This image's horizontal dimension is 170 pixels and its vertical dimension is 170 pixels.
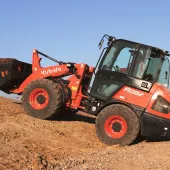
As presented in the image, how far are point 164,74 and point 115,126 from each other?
1938mm

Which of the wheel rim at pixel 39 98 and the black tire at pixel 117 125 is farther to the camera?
the wheel rim at pixel 39 98

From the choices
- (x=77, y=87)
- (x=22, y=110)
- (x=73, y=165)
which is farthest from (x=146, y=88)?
(x=22, y=110)

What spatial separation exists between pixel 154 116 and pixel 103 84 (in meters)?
1.52

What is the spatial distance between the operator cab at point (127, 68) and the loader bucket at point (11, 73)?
2.66 metres

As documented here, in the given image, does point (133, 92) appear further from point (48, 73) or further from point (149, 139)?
point (48, 73)

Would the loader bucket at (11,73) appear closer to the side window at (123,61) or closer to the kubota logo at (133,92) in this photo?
the side window at (123,61)

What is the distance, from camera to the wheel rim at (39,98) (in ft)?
33.2

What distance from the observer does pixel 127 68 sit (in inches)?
354

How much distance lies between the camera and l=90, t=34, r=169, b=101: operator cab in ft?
29.1

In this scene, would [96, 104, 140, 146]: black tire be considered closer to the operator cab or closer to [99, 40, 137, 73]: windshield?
the operator cab

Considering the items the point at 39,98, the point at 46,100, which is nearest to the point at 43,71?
the point at 39,98

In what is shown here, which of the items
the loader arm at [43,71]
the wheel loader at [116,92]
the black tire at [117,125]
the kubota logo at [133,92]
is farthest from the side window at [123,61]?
the loader arm at [43,71]

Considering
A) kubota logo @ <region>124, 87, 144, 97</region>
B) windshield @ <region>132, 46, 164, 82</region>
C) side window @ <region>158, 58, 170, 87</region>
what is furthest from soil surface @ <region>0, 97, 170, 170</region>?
windshield @ <region>132, 46, 164, 82</region>

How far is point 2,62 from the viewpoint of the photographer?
1087 cm
